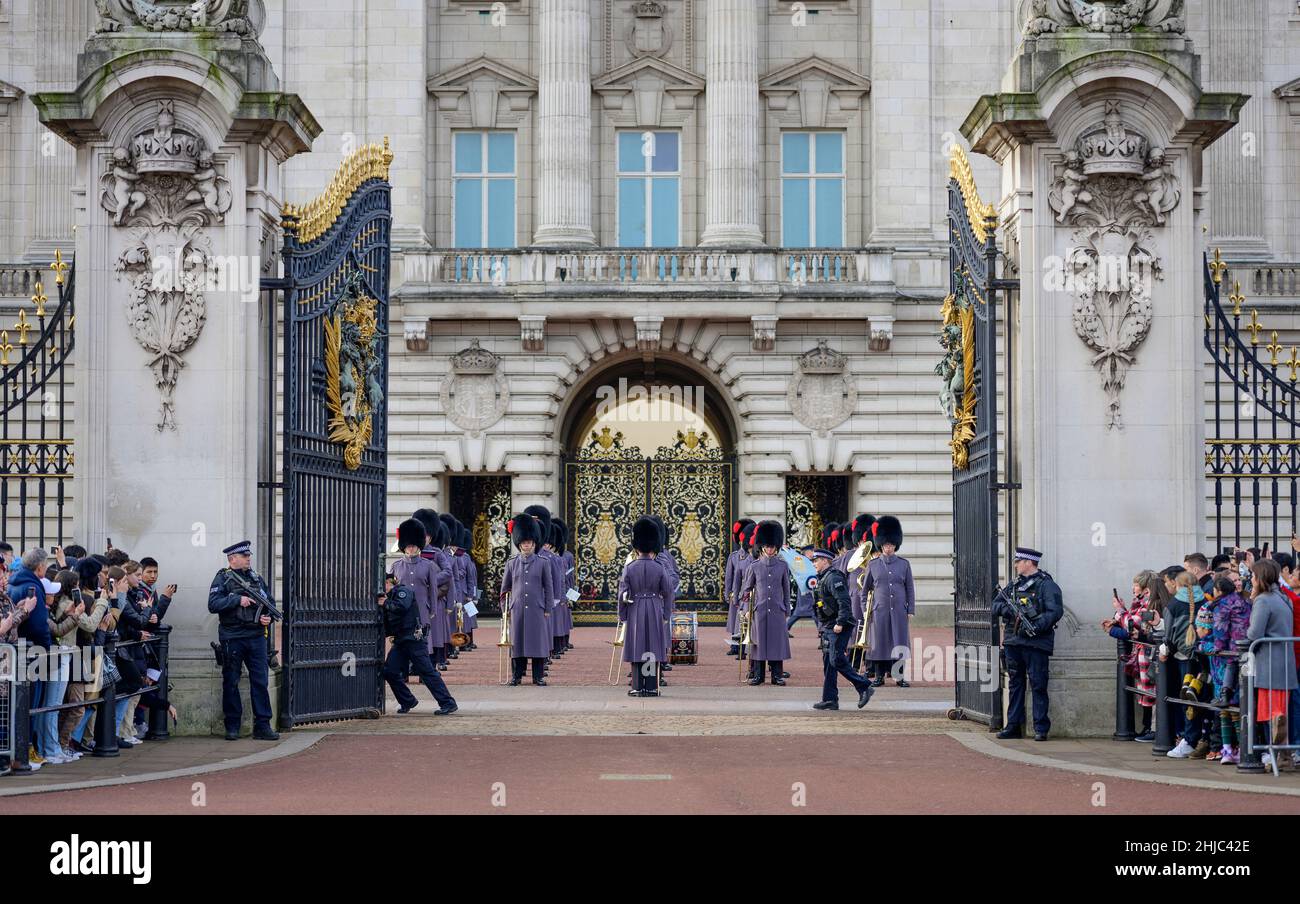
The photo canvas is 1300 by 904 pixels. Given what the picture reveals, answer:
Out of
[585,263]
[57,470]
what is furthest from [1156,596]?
[585,263]

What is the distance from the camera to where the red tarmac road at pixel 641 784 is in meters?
10.7

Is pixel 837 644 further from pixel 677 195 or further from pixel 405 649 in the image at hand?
pixel 677 195

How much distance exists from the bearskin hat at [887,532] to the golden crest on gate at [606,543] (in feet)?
50.9

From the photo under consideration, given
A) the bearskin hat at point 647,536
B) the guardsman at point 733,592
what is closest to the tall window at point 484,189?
the guardsman at point 733,592

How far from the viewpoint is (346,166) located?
16.2 m

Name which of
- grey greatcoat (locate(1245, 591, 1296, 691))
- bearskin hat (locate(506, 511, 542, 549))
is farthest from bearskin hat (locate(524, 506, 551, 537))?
grey greatcoat (locate(1245, 591, 1296, 691))

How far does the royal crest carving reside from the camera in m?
15.6

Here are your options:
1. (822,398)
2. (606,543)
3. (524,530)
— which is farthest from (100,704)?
(822,398)

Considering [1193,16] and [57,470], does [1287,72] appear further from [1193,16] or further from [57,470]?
[57,470]

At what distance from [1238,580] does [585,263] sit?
2227 cm

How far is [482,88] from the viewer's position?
37.6 m

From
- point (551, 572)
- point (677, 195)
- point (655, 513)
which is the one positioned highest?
point (677, 195)

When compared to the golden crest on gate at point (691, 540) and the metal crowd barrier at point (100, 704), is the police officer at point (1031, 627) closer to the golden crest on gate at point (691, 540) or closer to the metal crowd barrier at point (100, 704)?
the metal crowd barrier at point (100, 704)

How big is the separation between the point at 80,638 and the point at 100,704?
453 millimetres
